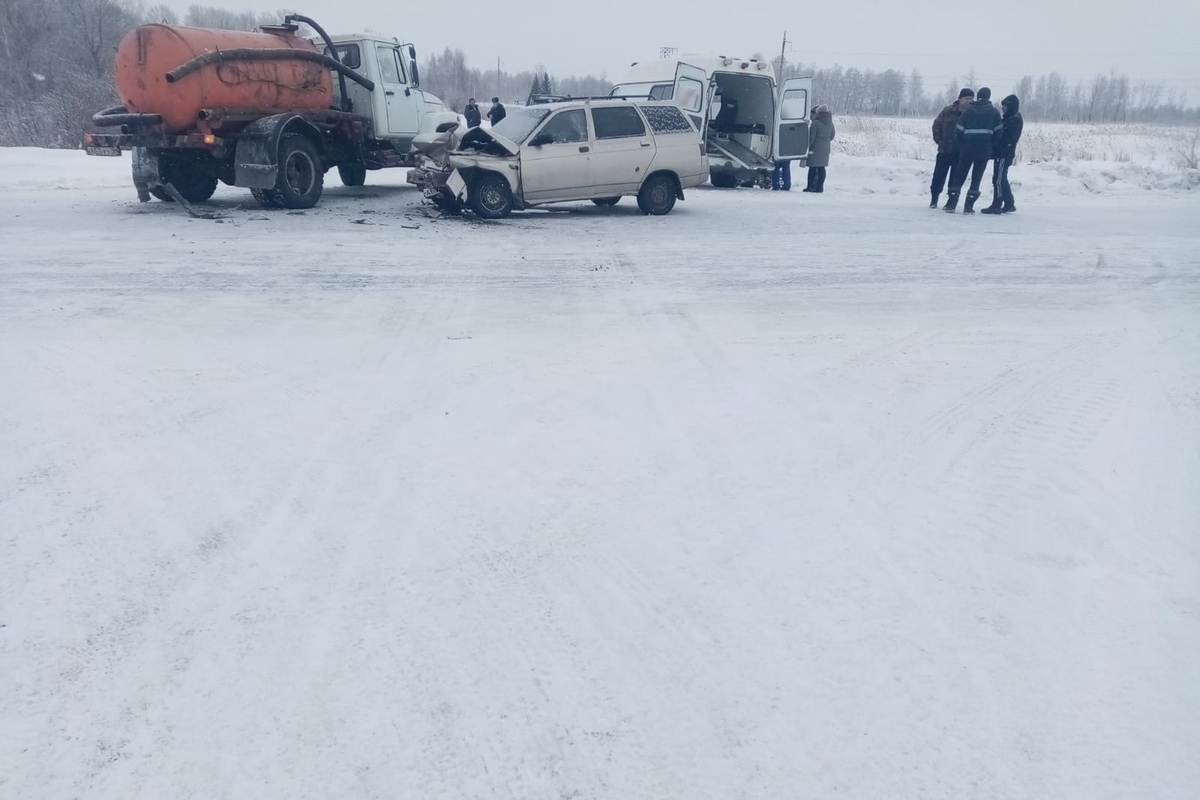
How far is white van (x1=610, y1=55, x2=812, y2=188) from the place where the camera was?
1738 cm

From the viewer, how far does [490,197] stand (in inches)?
484

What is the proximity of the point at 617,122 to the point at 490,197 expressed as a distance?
239cm

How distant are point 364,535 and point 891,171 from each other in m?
20.1

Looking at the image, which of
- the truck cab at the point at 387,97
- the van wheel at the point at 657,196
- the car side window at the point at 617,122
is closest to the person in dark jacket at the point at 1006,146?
the van wheel at the point at 657,196

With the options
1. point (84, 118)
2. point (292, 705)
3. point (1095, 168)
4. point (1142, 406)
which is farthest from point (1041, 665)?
point (84, 118)

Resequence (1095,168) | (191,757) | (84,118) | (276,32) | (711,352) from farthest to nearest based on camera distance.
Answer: (84,118) → (1095,168) → (276,32) → (711,352) → (191,757)

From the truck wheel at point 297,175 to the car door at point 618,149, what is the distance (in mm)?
4372

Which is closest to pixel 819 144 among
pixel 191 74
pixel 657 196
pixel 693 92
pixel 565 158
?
pixel 693 92

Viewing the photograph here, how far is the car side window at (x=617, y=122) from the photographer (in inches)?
505

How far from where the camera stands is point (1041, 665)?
2.71 metres

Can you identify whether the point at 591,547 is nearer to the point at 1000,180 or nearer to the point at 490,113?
the point at 1000,180

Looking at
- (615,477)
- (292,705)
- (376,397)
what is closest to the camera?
(292,705)

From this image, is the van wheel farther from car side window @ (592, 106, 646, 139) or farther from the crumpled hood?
the crumpled hood

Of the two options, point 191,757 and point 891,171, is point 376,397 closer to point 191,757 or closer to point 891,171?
point 191,757
